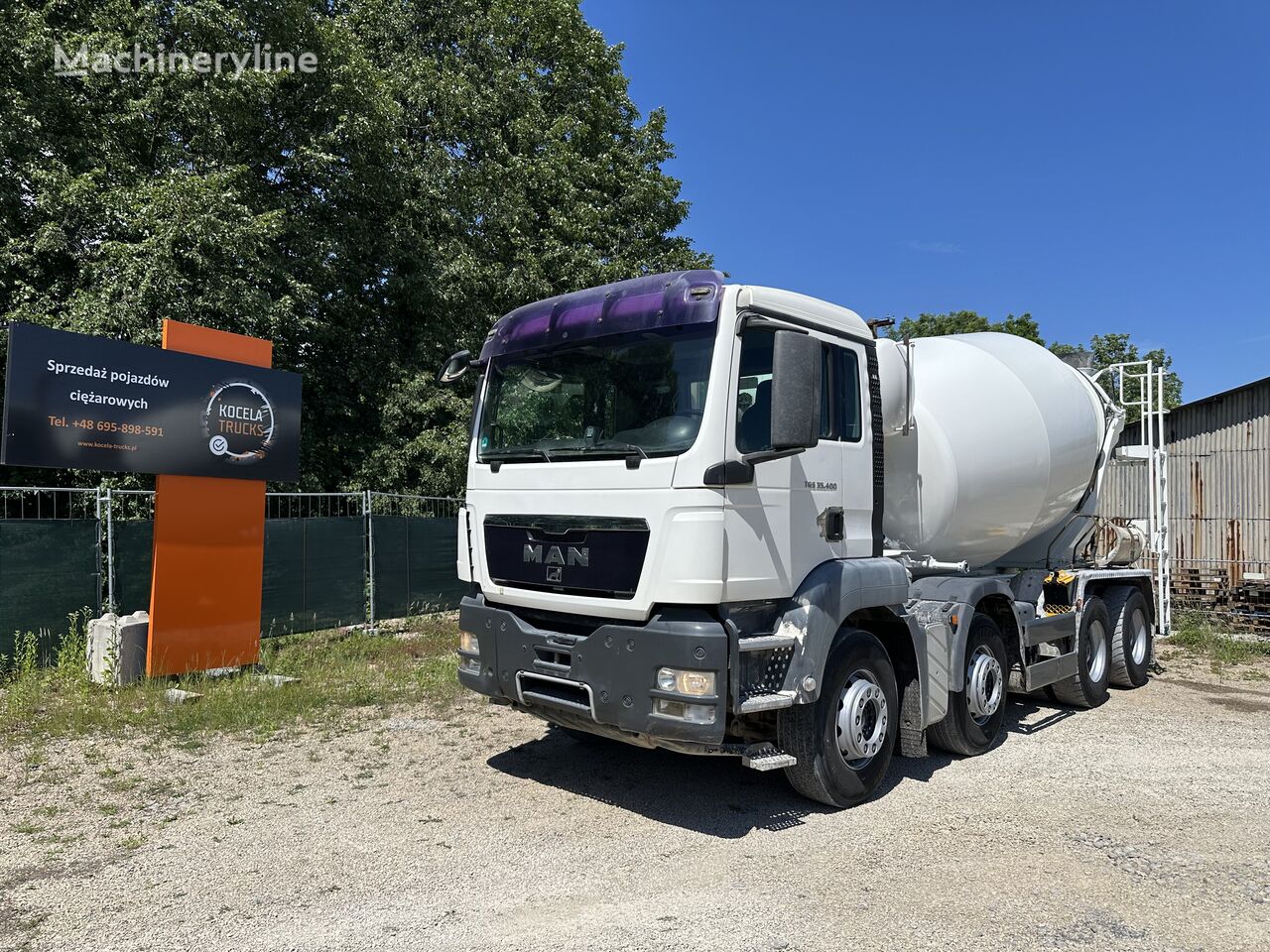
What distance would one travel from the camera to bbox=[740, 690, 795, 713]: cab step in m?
4.66

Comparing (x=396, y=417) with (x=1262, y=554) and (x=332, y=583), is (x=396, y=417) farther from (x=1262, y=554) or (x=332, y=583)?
(x=1262, y=554)

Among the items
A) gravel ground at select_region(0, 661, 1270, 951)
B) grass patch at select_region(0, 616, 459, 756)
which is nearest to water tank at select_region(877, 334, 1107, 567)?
gravel ground at select_region(0, 661, 1270, 951)

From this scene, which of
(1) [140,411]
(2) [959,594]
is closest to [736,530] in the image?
(2) [959,594]

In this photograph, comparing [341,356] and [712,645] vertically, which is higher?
[341,356]

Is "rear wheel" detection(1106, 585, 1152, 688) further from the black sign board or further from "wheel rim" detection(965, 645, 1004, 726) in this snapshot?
the black sign board

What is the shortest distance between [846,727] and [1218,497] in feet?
44.5

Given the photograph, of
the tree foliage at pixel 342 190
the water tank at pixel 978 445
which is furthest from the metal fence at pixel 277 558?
the water tank at pixel 978 445

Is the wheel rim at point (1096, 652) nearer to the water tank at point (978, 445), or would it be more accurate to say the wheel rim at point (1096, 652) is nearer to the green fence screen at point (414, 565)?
the water tank at point (978, 445)

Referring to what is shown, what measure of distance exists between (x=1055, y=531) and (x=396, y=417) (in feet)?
42.2

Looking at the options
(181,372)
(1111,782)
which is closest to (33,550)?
(181,372)

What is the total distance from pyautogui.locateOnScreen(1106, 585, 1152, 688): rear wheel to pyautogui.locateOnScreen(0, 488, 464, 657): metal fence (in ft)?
32.9

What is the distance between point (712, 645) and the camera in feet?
14.8

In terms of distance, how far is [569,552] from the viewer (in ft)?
16.7

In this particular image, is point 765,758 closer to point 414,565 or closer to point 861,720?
point 861,720
